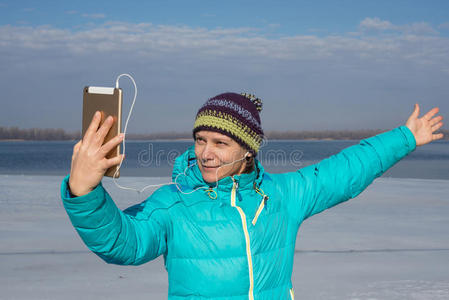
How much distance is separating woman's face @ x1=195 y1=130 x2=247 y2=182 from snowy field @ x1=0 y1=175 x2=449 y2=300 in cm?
248

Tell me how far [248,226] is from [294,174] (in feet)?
1.56

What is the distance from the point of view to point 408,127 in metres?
2.48

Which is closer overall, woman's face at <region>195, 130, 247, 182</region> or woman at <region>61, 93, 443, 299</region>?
woman at <region>61, 93, 443, 299</region>

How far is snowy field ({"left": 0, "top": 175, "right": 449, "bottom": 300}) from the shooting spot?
4414 millimetres

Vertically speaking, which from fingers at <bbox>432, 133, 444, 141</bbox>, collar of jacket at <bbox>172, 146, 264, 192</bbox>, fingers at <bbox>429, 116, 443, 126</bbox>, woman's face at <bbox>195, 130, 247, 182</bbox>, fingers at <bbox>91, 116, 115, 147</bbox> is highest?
fingers at <bbox>429, 116, 443, 126</bbox>

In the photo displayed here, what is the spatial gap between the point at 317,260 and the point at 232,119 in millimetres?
3655

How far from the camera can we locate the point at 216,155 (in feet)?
6.92

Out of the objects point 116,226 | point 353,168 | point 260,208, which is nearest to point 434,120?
point 353,168

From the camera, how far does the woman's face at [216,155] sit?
6.86 feet

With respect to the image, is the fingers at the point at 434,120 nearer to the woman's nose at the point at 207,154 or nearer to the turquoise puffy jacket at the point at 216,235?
the turquoise puffy jacket at the point at 216,235

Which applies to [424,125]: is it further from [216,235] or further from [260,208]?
[216,235]

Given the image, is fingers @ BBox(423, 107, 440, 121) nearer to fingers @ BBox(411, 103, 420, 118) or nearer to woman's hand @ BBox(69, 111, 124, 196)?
fingers @ BBox(411, 103, 420, 118)

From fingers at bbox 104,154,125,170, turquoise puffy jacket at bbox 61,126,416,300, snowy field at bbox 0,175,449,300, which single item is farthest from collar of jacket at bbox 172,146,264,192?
snowy field at bbox 0,175,449,300

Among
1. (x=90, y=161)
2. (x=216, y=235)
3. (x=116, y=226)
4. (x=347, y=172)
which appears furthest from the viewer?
(x=347, y=172)
